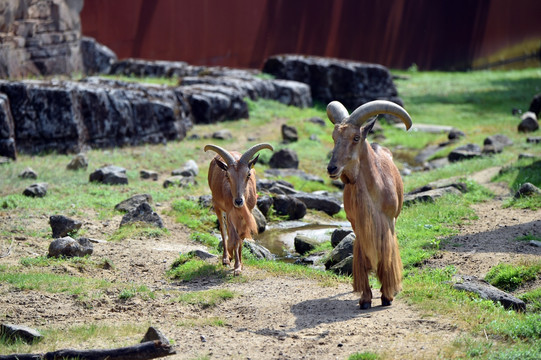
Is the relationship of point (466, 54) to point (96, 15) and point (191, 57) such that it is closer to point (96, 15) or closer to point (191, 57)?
point (191, 57)

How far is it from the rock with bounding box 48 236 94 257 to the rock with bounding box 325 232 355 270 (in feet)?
10.1

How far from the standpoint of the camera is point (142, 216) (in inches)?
437

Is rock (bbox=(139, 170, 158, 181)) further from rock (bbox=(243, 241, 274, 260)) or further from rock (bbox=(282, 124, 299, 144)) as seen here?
rock (bbox=(282, 124, 299, 144))

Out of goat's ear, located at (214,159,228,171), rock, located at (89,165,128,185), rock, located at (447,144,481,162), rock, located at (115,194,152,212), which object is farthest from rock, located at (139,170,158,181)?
rock, located at (447,144,481,162)

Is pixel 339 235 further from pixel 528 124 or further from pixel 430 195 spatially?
pixel 528 124

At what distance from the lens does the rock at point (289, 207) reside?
12734 mm

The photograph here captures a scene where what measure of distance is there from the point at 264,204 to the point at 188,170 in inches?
89.7

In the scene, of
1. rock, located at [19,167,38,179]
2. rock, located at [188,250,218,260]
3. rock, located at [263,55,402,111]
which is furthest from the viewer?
rock, located at [263,55,402,111]

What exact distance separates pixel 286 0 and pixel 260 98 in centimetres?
621

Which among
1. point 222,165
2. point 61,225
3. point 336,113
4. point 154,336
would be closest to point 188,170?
point 61,225

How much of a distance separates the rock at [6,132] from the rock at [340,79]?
10.3 m

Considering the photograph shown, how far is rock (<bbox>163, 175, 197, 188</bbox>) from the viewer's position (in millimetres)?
13586

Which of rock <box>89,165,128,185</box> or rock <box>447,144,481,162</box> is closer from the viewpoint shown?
rock <box>89,165,128,185</box>

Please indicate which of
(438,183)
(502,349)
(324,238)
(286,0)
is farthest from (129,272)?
(286,0)
